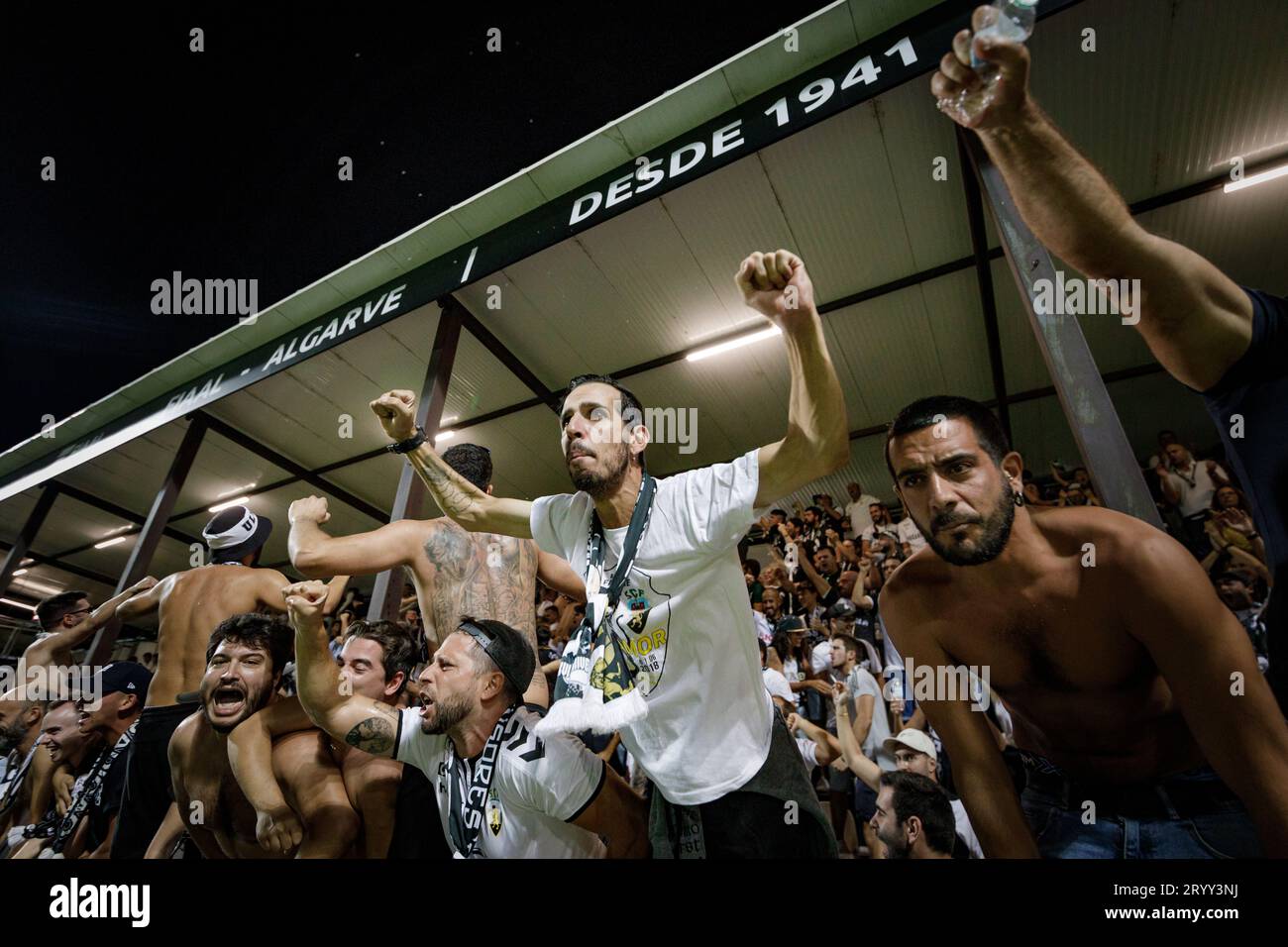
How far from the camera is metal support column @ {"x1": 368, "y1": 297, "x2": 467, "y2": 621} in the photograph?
403cm

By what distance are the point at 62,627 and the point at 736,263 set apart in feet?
23.6

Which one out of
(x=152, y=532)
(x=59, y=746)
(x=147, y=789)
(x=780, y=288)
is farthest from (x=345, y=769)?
(x=152, y=532)

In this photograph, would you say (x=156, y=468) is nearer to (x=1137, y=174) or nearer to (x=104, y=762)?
(x=104, y=762)

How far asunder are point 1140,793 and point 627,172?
14.6ft

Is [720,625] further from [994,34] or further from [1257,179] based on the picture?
[1257,179]

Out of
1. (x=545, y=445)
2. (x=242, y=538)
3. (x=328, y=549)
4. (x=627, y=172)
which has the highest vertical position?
(x=627, y=172)

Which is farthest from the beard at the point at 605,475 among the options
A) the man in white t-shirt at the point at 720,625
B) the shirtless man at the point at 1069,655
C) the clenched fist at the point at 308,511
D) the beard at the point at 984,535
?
the clenched fist at the point at 308,511

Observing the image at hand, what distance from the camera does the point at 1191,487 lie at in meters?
5.63

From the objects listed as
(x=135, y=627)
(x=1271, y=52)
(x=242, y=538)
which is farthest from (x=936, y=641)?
(x=135, y=627)

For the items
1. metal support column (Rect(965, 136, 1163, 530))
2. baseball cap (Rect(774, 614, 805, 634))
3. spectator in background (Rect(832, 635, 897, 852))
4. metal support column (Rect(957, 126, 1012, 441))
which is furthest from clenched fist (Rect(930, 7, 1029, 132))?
baseball cap (Rect(774, 614, 805, 634))

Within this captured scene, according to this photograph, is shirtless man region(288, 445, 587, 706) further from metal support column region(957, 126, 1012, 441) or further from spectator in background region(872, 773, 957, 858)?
metal support column region(957, 126, 1012, 441)

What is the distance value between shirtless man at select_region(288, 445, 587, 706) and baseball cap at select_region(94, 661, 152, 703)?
3066 mm

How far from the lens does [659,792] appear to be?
195cm
